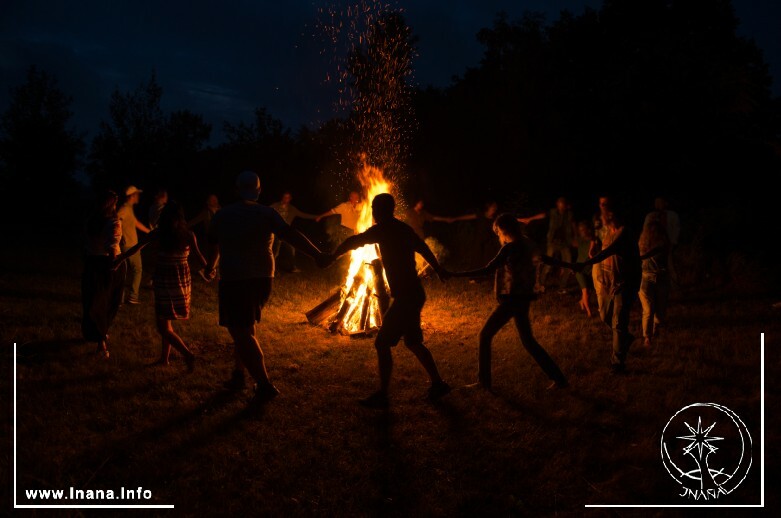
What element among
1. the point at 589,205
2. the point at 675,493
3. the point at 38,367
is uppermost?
the point at 589,205

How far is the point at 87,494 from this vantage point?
12.8 ft

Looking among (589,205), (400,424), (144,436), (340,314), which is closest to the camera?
(144,436)

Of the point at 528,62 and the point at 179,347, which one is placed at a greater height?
the point at 528,62

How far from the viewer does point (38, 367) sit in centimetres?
622

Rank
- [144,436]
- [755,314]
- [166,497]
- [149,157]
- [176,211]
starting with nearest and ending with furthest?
[166,497] < [144,436] < [176,211] < [755,314] < [149,157]

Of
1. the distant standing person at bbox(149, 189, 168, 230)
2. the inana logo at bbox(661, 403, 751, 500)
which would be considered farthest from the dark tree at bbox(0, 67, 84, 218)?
the inana logo at bbox(661, 403, 751, 500)

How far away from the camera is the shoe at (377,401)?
551 cm

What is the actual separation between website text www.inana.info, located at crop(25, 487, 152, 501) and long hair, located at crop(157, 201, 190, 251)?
9.03 ft

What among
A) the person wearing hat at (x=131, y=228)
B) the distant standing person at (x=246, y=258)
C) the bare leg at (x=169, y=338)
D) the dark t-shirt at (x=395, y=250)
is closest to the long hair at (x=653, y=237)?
the dark t-shirt at (x=395, y=250)

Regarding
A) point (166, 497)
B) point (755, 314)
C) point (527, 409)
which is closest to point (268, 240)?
point (166, 497)

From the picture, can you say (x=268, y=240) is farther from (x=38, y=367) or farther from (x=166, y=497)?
(x=38, y=367)

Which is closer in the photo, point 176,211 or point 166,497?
point 166,497

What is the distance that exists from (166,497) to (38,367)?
3317 mm

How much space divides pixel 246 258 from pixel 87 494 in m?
2.21
